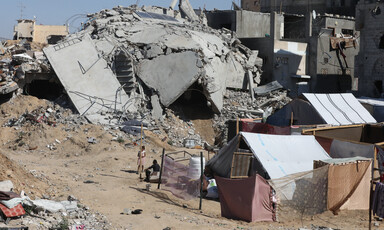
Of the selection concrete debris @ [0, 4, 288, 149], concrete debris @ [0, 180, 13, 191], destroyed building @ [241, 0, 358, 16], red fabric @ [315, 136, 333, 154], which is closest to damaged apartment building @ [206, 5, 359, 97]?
concrete debris @ [0, 4, 288, 149]

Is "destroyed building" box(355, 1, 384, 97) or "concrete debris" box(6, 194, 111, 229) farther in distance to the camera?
"destroyed building" box(355, 1, 384, 97)

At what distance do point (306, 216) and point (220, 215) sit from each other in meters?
1.78

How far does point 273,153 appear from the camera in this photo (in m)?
12.8

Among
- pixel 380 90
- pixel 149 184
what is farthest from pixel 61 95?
pixel 380 90

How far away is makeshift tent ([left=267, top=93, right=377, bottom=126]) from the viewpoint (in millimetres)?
17938

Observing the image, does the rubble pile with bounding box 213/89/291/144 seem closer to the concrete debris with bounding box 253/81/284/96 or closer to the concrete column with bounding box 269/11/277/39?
the concrete debris with bounding box 253/81/284/96

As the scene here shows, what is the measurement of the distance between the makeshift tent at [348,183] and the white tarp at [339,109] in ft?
19.1

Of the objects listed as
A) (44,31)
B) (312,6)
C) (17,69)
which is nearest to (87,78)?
(17,69)

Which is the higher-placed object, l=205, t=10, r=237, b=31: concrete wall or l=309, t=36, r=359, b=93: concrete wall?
l=205, t=10, r=237, b=31: concrete wall

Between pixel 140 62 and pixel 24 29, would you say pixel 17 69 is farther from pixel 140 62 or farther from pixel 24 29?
pixel 24 29

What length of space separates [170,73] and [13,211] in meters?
13.7

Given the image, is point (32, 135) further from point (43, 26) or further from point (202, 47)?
point (43, 26)

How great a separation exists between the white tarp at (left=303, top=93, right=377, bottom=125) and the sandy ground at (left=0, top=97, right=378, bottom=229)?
4.61m

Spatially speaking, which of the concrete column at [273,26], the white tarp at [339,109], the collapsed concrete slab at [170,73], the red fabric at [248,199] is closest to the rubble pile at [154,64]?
the collapsed concrete slab at [170,73]
